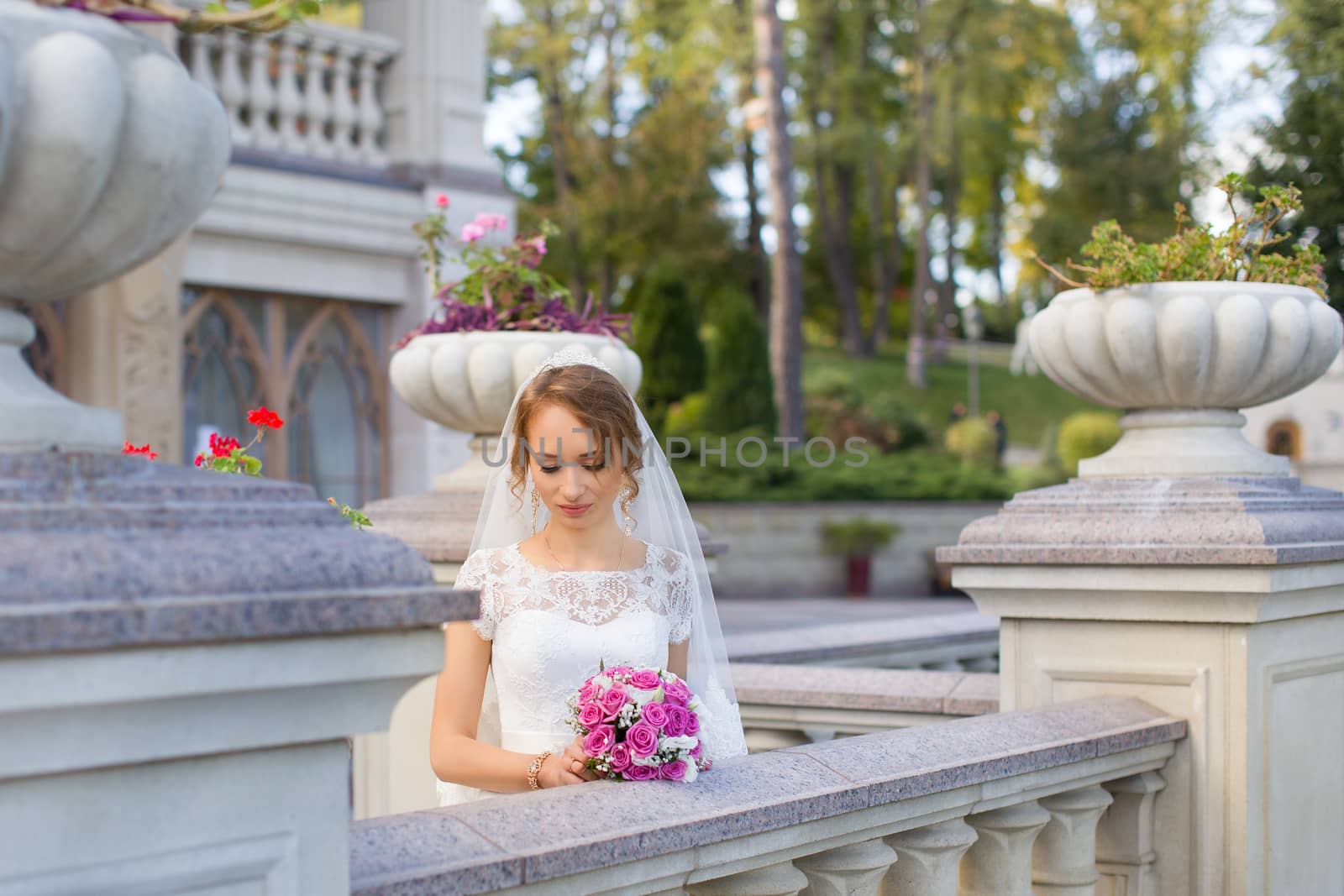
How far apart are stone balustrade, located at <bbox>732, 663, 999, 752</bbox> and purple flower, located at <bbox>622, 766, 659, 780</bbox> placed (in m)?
1.88

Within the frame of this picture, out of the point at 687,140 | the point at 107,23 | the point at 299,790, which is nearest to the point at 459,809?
the point at 299,790

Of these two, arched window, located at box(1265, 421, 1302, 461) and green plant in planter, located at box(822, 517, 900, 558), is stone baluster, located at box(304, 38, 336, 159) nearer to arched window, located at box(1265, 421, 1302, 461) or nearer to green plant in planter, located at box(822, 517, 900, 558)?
green plant in planter, located at box(822, 517, 900, 558)

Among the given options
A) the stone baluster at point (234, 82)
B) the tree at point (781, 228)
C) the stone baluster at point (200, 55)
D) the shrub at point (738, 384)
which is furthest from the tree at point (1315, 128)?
the stone baluster at point (200, 55)

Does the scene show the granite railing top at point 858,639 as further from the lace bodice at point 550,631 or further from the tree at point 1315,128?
the tree at point 1315,128

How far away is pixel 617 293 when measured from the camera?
31.9 meters

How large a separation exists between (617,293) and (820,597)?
15118 mm

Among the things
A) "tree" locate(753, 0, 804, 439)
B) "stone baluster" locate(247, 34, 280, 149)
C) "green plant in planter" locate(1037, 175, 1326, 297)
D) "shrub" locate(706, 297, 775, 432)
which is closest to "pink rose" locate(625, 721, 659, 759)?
"green plant in planter" locate(1037, 175, 1326, 297)

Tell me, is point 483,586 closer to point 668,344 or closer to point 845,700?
point 845,700

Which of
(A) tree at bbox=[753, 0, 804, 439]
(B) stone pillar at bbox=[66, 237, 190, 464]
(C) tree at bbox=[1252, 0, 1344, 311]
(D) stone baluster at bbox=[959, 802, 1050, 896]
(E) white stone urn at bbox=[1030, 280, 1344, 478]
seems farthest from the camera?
(C) tree at bbox=[1252, 0, 1344, 311]

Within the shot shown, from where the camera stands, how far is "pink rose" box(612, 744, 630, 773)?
8.04ft

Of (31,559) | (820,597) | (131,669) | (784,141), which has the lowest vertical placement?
(820,597)

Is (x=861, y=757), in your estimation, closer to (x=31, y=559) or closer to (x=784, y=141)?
(x=31, y=559)

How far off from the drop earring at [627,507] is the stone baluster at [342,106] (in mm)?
8109

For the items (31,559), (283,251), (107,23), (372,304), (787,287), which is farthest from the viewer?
A: (787,287)
